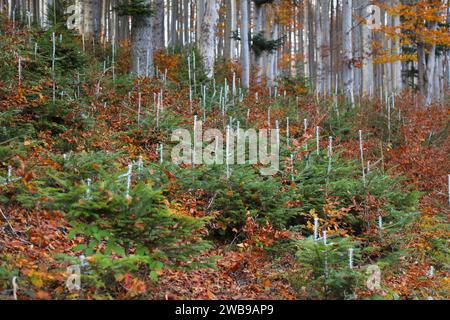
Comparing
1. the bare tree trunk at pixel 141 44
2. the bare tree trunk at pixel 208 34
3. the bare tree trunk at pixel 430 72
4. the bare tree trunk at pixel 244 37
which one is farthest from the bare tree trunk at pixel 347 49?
the bare tree trunk at pixel 141 44

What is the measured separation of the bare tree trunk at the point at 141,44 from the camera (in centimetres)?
1207

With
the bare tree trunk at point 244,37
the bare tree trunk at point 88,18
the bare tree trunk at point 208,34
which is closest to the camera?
the bare tree trunk at point 208,34

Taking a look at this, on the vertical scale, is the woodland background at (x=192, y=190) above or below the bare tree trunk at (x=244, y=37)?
below

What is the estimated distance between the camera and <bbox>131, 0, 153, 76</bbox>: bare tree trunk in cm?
1207

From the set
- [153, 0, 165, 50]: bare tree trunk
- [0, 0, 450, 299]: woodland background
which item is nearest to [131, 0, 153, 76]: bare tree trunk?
[0, 0, 450, 299]: woodland background

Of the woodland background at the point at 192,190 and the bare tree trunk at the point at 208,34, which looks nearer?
the woodland background at the point at 192,190

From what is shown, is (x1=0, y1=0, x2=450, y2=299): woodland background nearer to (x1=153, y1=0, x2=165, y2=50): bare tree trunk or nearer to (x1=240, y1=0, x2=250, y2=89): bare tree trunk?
(x1=240, y1=0, x2=250, y2=89): bare tree trunk

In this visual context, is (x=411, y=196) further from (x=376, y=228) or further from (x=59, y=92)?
(x=59, y=92)

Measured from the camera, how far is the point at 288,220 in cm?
682

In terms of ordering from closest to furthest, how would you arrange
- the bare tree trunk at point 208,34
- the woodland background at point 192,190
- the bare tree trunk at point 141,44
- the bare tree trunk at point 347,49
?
the woodland background at point 192,190, the bare tree trunk at point 141,44, the bare tree trunk at point 208,34, the bare tree trunk at point 347,49

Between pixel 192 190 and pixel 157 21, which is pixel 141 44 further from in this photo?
pixel 192 190

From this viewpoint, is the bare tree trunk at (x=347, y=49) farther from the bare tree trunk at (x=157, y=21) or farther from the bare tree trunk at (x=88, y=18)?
the bare tree trunk at (x=88, y=18)

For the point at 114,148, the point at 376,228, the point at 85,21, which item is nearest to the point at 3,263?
the point at 114,148
